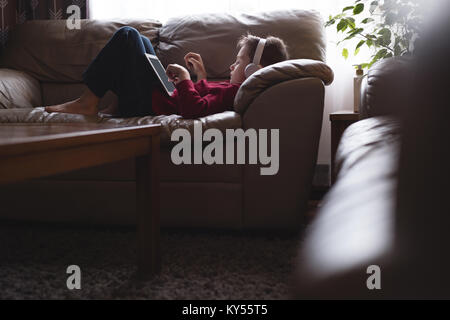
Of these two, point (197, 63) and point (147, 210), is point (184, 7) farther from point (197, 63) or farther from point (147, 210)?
point (147, 210)

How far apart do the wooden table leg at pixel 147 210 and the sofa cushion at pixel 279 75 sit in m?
0.44

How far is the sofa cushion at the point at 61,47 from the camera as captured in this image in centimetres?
209

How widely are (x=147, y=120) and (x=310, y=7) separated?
1.35 metres

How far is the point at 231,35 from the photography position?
1977 millimetres

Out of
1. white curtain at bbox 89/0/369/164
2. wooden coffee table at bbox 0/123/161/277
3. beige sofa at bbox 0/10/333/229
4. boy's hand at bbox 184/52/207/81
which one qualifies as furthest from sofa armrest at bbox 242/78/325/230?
white curtain at bbox 89/0/369/164

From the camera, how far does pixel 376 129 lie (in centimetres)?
82

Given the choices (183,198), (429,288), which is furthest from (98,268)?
Result: (429,288)

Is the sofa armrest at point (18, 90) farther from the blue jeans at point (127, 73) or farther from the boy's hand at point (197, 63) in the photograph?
the boy's hand at point (197, 63)

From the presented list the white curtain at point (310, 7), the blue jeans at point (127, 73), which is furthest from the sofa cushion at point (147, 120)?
the white curtain at point (310, 7)

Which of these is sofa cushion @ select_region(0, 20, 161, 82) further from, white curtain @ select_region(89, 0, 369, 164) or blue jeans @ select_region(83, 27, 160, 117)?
blue jeans @ select_region(83, 27, 160, 117)

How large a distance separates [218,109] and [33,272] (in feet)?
2.84

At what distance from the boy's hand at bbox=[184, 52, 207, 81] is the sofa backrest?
0.29 ft

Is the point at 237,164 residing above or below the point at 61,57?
below
